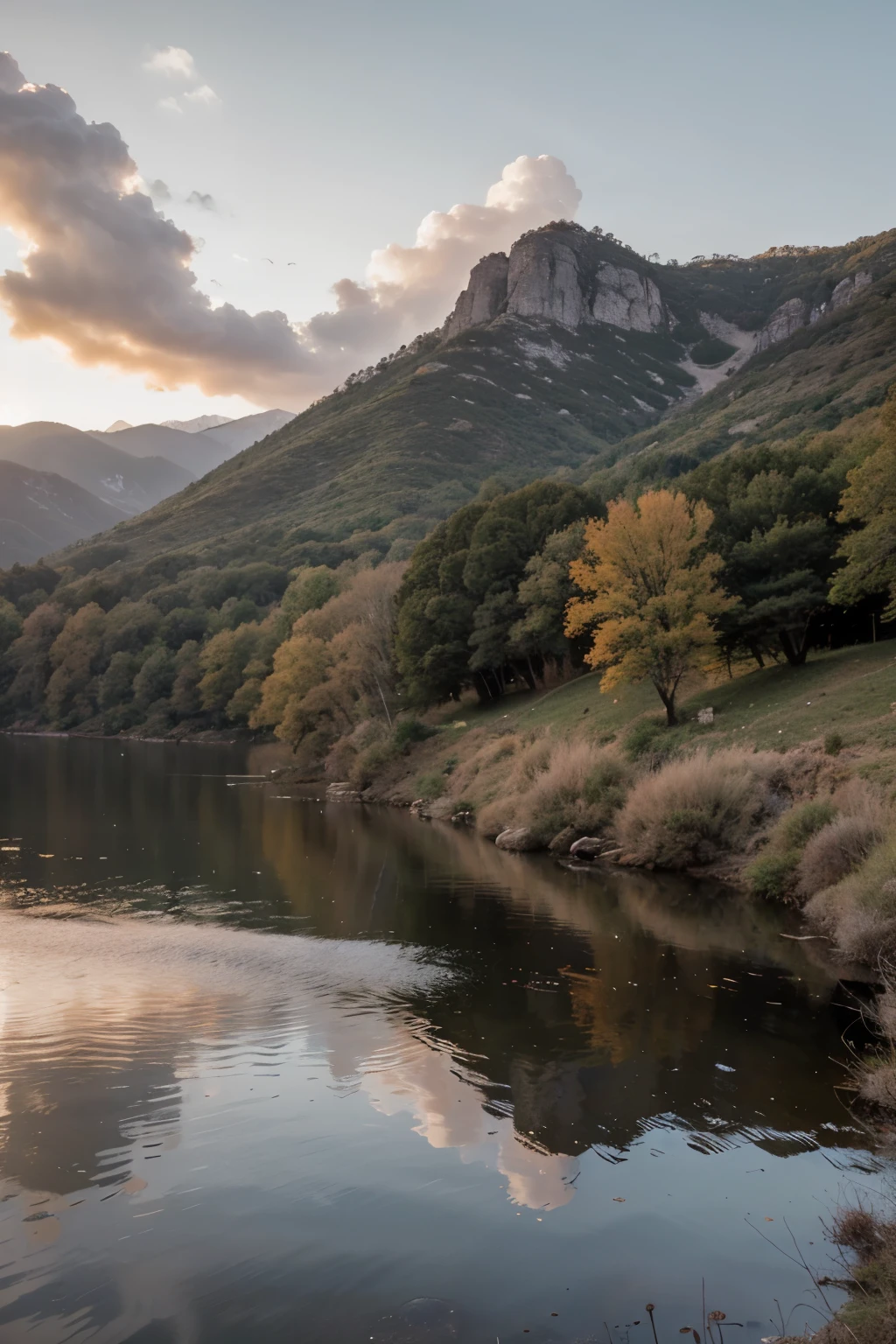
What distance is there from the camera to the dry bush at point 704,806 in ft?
92.9

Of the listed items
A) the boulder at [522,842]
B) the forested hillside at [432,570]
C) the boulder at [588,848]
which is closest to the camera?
the boulder at [588,848]

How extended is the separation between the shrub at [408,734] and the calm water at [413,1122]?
102 ft

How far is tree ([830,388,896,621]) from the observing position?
1483 inches

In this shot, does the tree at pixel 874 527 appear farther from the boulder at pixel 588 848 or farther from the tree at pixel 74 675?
the tree at pixel 74 675

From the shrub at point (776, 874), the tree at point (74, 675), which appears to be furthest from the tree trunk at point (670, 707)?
the tree at point (74, 675)

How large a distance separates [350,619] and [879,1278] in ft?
224

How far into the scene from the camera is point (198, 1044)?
1480 centimetres

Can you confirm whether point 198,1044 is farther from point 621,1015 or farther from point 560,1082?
point 621,1015

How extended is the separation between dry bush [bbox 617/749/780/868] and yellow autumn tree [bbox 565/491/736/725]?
34.8ft

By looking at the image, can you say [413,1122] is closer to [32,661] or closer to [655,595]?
[655,595]

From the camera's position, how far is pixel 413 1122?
11.9 meters

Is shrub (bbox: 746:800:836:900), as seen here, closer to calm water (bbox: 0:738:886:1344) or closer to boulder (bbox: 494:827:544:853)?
calm water (bbox: 0:738:886:1344)

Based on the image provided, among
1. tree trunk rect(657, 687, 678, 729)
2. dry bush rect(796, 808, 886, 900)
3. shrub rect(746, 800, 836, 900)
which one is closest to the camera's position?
dry bush rect(796, 808, 886, 900)

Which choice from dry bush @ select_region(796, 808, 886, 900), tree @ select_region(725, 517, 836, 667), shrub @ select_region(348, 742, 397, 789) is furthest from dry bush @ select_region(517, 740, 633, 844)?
shrub @ select_region(348, 742, 397, 789)
